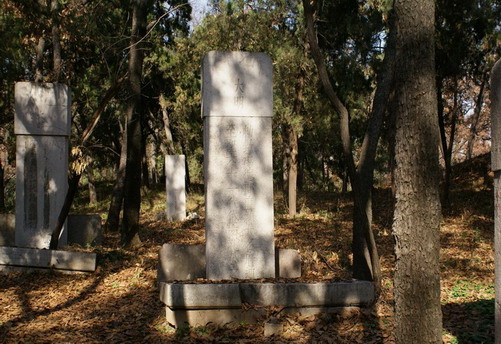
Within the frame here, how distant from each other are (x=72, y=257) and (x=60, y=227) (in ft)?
3.16

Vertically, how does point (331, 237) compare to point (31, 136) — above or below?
below

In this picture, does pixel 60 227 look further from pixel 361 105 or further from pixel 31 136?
pixel 361 105

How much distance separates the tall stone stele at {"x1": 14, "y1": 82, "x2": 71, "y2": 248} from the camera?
10242 mm

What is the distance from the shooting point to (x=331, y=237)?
1288cm

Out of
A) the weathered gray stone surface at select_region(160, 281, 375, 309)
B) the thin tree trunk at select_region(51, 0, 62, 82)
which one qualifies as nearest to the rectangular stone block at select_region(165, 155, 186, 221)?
the thin tree trunk at select_region(51, 0, 62, 82)

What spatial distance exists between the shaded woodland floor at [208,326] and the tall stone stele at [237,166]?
0.87 meters

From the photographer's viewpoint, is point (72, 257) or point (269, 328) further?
point (72, 257)

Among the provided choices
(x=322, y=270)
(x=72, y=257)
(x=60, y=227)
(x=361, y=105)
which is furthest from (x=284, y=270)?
(x=361, y=105)

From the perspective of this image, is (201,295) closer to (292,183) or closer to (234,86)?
(234,86)

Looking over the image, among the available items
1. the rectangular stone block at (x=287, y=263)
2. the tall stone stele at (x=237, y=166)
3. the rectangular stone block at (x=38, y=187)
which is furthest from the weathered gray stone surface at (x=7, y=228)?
the rectangular stone block at (x=287, y=263)

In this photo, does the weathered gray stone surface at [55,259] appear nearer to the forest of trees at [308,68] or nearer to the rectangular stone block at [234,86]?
the forest of trees at [308,68]

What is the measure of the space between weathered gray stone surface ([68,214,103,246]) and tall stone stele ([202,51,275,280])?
4838 millimetres

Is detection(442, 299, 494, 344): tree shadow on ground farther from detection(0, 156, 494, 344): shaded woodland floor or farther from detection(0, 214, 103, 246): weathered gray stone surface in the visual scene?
detection(0, 214, 103, 246): weathered gray stone surface

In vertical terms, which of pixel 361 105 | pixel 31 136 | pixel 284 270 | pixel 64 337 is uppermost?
pixel 361 105
